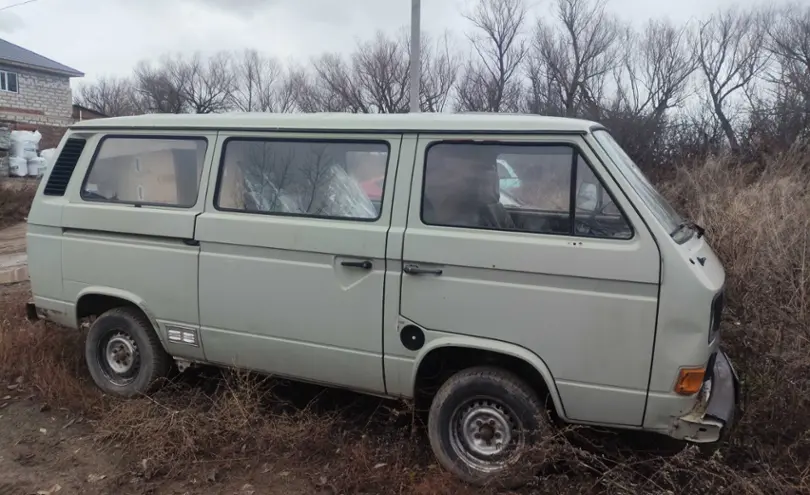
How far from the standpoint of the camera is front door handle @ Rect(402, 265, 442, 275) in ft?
11.8

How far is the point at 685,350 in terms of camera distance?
10.3 ft

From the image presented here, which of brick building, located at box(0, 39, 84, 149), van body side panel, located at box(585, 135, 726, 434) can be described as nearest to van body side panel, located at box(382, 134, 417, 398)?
van body side panel, located at box(585, 135, 726, 434)

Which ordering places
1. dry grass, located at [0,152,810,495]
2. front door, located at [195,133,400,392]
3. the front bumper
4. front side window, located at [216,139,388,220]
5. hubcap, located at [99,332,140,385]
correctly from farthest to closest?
hubcap, located at [99,332,140,385], front side window, located at [216,139,388,220], front door, located at [195,133,400,392], dry grass, located at [0,152,810,495], the front bumper

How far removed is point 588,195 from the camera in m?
3.45

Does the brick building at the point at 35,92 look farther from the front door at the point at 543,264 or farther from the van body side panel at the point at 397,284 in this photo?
the front door at the point at 543,264

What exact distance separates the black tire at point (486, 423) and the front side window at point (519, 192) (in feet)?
2.93

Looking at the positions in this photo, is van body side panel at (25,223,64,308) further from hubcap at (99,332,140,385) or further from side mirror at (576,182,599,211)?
side mirror at (576,182,599,211)

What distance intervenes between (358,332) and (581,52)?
25669mm

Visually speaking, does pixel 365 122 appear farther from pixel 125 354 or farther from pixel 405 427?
pixel 125 354

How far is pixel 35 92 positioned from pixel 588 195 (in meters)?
38.6

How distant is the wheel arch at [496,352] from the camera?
344 centimetres

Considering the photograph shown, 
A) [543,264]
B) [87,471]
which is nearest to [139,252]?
[87,471]

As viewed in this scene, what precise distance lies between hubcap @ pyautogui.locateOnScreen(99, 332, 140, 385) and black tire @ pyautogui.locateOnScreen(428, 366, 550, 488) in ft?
8.22

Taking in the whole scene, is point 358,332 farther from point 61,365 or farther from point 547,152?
point 61,365
